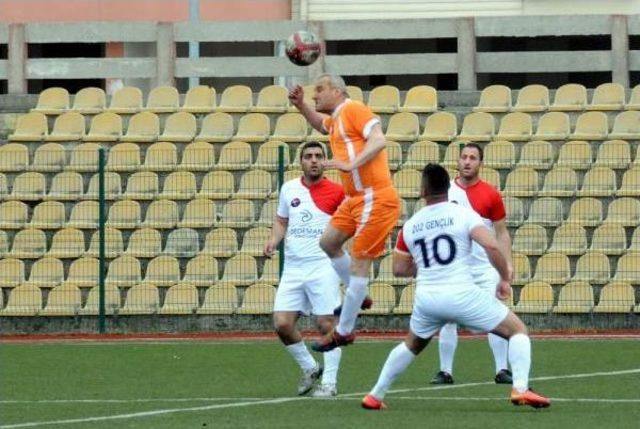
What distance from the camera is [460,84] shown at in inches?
1168

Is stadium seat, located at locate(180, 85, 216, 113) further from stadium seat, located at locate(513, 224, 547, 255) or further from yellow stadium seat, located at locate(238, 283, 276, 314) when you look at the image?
stadium seat, located at locate(513, 224, 547, 255)

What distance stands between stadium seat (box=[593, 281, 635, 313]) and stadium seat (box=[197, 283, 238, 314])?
4.71 meters

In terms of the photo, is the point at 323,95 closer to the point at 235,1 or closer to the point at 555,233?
the point at 555,233

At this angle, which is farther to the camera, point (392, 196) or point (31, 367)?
point (31, 367)

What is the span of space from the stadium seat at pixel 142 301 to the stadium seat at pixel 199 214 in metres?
1.24

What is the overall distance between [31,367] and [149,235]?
652 cm

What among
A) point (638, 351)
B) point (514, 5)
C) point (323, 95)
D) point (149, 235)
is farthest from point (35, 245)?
point (514, 5)

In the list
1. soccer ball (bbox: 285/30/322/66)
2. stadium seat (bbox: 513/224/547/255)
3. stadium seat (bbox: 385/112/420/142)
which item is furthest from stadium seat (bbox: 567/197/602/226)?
soccer ball (bbox: 285/30/322/66)

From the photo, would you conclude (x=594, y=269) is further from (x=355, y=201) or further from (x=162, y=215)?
(x=355, y=201)

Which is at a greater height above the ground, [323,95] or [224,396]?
[323,95]

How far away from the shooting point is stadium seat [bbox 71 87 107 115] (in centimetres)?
2871

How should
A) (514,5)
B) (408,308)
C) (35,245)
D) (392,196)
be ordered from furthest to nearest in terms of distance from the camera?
(514,5) < (35,245) < (408,308) < (392,196)

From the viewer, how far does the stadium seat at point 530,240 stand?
24766 millimetres

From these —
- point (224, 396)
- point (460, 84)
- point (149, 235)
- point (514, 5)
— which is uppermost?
point (514, 5)
